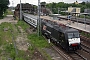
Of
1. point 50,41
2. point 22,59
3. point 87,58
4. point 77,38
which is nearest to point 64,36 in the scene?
point 77,38

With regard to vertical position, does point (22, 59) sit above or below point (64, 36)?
below

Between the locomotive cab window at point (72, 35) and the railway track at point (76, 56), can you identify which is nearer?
the railway track at point (76, 56)

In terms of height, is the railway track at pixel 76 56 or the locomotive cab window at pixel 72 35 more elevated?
the locomotive cab window at pixel 72 35

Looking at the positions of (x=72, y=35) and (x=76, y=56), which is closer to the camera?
(x=76, y=56)

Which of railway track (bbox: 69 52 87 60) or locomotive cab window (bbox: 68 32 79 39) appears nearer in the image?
railway track (bbox: 69 52 87 60)

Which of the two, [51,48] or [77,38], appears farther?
[51,48]

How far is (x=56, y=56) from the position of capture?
20359 mm

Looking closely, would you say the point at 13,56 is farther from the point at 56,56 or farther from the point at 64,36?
the point at 64,36

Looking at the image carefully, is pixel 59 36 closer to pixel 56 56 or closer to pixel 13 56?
pixel 56 56

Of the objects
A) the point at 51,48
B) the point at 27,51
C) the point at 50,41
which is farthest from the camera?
the point at 50,41

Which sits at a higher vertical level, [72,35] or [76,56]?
[72,35]

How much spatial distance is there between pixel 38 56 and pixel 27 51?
2568 millimetres

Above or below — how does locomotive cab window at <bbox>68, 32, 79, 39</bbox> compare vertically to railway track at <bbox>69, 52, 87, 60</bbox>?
above

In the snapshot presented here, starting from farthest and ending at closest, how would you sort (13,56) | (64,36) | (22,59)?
(64,36), (13,56), (22,59)
